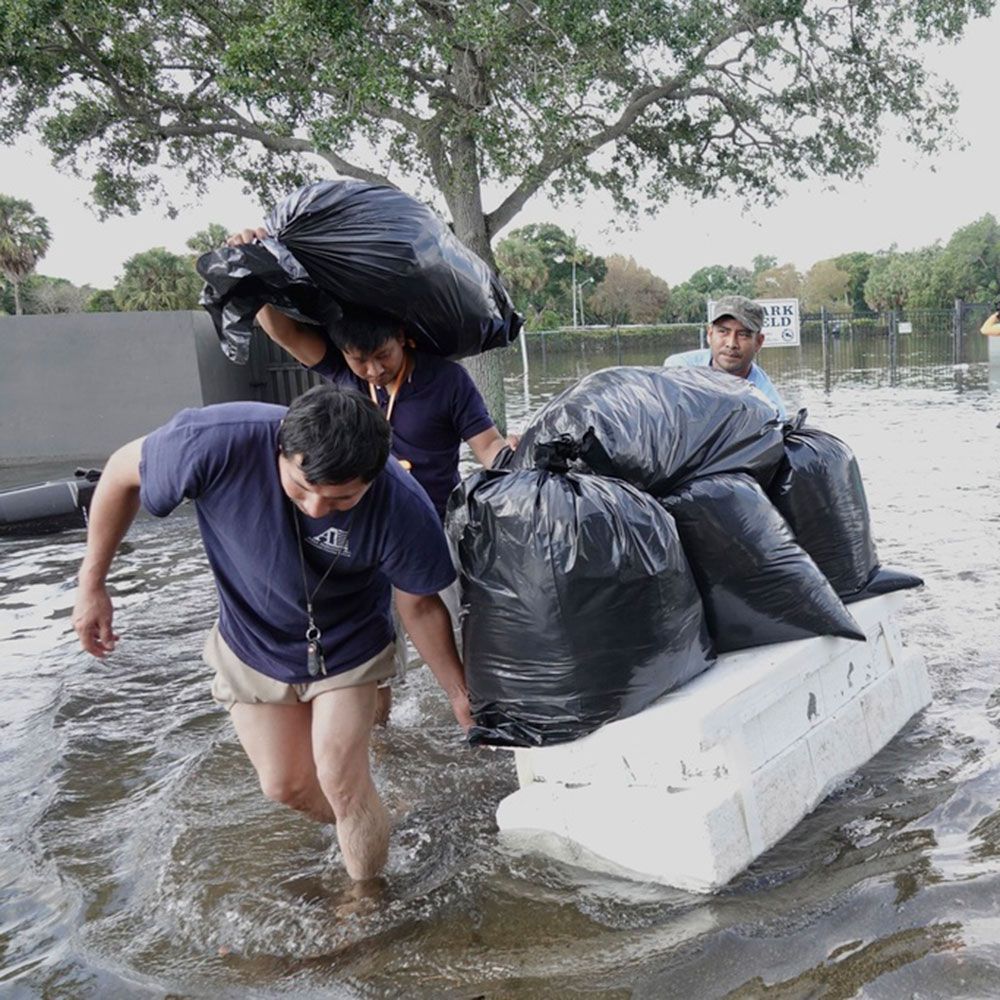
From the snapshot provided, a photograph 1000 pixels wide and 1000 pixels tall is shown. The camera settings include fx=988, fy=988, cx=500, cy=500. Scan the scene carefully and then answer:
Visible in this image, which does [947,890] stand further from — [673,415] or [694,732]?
[673,415]

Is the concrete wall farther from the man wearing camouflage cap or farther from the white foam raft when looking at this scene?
the white foam raft

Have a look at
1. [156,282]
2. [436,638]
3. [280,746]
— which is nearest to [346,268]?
[436,638]

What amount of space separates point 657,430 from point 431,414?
0.65 meters

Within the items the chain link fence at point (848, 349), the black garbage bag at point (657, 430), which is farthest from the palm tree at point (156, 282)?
the black garbage bag at point (657, 430)

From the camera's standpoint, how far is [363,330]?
8.74ft

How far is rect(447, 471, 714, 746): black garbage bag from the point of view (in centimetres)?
219

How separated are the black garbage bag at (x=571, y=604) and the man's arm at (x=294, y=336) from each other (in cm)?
83

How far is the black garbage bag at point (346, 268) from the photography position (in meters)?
2.47

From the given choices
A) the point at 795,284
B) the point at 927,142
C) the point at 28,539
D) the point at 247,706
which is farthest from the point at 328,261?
the point at 795,284

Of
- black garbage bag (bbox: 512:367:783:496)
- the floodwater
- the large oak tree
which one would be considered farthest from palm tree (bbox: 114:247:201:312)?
black garbage bag (bbox: 512:367:783:496)

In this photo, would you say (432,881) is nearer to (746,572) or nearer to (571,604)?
(571,604)

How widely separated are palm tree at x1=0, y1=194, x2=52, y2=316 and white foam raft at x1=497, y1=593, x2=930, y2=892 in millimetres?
34703

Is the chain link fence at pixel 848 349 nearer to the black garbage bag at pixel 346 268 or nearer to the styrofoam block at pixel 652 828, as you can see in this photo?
the black garbage bag at pixel 346 268

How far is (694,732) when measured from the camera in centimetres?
207
